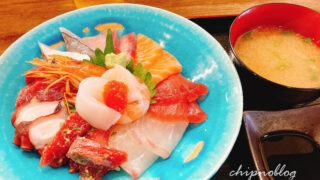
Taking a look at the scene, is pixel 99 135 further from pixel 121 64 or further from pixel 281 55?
pixel 281 55

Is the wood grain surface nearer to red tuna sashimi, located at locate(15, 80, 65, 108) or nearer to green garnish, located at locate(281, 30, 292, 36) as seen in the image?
green garnish, located at locate(281, 30, 292, 36)

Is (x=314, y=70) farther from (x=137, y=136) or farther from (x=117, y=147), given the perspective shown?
(x=117, y=147)

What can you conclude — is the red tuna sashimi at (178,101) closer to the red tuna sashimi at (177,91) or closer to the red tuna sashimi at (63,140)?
the red tuna sashimi at (177,91)

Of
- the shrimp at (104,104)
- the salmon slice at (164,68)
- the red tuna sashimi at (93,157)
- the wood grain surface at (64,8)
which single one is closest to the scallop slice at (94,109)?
the shrimp at (104,104)

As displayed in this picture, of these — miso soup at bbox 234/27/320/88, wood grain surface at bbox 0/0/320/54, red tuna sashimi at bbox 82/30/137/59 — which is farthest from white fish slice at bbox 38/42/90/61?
miso soup at bbox 234/27/320/88

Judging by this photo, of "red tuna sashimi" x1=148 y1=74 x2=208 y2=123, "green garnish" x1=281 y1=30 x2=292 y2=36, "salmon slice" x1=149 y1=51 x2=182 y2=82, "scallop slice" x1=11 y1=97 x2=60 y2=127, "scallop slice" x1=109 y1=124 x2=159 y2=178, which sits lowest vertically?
"scallop slice" x1=109 y1=124 x2=159 y2=178

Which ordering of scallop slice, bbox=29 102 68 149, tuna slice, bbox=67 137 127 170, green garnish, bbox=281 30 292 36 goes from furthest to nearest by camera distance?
green garnish, bbox=281 30 292 36 → scallop slice, bbox=29 102 68 149 → tuna slice, bbox=67 137 127 170

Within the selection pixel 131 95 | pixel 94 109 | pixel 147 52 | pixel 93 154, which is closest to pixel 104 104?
pixel 94 109
